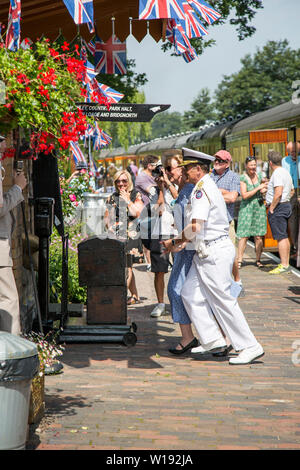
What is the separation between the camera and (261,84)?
91.2 metres

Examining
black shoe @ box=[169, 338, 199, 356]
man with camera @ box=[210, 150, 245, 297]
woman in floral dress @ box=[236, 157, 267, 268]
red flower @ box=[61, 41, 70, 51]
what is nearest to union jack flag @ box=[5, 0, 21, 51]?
red flower @ box=[61, 41, 70, 51]

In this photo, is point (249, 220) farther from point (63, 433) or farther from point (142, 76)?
point (142, 76)

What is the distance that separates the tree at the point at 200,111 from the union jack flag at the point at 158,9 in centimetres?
10681

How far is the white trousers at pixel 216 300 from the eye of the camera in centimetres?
740

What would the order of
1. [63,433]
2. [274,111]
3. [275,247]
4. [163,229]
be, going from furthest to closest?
1. [274,111]
2. [275,247]
3. [163,229]
4. [63,433]

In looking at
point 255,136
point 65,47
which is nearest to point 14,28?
point 65,47

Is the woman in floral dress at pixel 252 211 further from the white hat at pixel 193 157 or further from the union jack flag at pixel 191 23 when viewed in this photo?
the union jack flag at pixel 191 23

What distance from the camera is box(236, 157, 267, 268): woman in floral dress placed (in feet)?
46.9

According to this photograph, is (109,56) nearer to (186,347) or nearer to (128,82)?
(186,347)

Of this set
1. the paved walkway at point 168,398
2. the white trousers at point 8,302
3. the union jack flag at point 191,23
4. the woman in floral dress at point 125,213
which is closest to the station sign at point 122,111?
the union jack flag at point 191,23

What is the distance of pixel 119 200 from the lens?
1069 cm

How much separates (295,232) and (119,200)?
510cm

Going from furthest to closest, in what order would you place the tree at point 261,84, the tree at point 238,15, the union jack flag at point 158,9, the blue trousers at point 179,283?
the tree at point 261,84 < the tree at point 238,15 < the blue trousers at point 179,283 < the union jack flag at point 158,9
